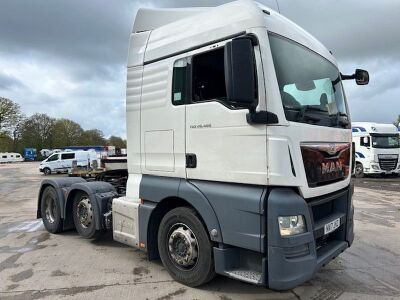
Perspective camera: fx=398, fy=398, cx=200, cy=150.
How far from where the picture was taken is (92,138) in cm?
9225

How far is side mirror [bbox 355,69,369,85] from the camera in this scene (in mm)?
5645

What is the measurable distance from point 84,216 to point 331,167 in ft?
13.4

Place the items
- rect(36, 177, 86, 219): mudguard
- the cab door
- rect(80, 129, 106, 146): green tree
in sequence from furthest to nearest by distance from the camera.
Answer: rect(80, 129, 106, 146): green tree → rect(36, 177, 86, 219): mudguard → the cab door

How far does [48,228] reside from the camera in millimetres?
7691

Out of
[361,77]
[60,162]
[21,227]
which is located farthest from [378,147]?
[60,162]

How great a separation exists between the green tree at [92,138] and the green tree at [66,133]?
3.35 ft

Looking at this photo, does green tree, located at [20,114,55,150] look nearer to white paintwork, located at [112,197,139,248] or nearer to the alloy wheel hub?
white paintwork, located at [112,197,139,248]

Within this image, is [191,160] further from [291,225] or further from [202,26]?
[202,26]

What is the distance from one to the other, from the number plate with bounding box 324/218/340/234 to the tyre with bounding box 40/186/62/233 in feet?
15.9

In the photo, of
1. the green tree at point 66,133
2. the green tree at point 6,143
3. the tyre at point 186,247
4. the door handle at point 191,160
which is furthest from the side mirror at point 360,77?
the green tree at point 66,133

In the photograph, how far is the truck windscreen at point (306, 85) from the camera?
3.97 meters

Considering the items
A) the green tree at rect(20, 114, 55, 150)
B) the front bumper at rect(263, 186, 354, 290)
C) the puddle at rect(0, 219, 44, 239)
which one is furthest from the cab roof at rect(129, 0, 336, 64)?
the green tree at rect(20, 114, 55, 150)

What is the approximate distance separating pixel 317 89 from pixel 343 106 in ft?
2.54

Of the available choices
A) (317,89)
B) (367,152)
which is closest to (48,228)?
(317,89)
